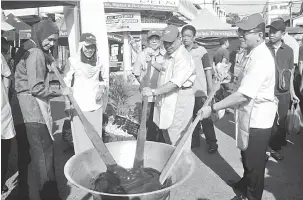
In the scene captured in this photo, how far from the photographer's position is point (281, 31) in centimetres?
463

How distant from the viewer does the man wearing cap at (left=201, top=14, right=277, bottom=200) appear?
117 inches

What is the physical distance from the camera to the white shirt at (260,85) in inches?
116

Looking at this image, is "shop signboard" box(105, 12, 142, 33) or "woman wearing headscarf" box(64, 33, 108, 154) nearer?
"woman wearing headscarf" box(64, 33, 108, 154)

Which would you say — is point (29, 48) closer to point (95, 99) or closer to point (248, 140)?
point (95, 99)

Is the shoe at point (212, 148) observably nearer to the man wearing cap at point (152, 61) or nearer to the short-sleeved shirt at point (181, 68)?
the man wearing cap at point (152, 61)

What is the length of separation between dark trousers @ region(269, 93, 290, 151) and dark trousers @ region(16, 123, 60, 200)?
11.7ft

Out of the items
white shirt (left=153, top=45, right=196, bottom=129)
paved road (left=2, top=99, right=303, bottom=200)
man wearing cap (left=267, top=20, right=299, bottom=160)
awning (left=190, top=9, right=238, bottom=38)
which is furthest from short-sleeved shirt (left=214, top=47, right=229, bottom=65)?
awning (left=190, top=9, right=238, bottom=38)

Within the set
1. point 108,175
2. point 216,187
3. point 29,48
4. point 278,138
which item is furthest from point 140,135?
point 278,138

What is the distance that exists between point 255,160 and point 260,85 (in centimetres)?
85

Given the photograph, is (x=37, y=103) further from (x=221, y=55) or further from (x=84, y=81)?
(x=221, y=55)

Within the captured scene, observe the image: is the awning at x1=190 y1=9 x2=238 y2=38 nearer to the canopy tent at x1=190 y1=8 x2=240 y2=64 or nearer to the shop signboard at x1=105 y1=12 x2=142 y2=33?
the canopy tent at x1=190 y1=8 x2=240 y2=64

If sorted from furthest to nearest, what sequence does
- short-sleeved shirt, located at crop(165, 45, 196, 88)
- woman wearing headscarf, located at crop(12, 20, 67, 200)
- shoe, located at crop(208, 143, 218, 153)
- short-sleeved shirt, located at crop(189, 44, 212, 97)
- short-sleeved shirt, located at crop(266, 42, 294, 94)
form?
shoe, located at crop(208, 143, 218, 153), short-sleeved shirt, located at crop(189, 44, 212, 97), short-sleeved shirt, located at crop(266, 42, 294, 94), short-sleeved shirt, located at crop(165, 45, 196, 88), woman wearing headscarf, located at crop(12, 20, 67, 200)

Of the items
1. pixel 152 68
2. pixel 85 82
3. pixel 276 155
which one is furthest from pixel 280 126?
pixel 85 82

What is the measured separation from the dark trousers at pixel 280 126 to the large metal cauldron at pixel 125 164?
3.03m
